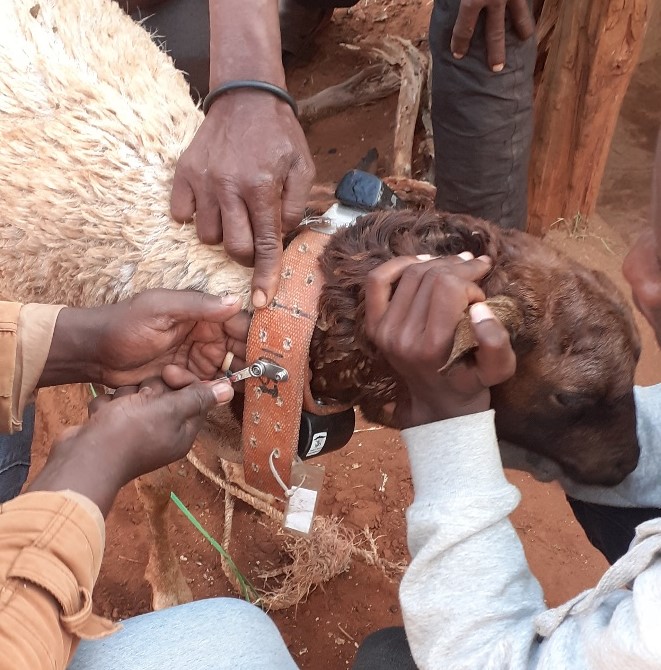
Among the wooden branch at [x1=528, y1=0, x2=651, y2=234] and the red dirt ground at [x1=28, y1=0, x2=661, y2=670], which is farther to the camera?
the wooden branch at [x1=528, y1=0, x2=651, y2=234]

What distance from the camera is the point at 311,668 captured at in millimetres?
2826

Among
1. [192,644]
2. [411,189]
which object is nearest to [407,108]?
[411,189]

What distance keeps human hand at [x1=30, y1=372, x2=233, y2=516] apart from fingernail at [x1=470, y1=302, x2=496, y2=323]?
2.10 feet

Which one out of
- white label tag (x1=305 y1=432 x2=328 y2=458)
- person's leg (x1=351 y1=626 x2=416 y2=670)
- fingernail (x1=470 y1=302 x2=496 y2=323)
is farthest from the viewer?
white label tag (x1=305 y1=432 x2=328 y2=458)

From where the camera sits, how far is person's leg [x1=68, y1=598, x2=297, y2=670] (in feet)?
5.54

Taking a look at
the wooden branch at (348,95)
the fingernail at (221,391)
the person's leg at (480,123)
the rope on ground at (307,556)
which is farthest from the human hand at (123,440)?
the wooden branch at (348,95)

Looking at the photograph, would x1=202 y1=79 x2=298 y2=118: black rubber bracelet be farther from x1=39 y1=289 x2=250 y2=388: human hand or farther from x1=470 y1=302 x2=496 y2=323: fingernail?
x1=470 y1=302 x2=496 y2=323: fingernail

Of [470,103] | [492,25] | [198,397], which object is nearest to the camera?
[198,397]

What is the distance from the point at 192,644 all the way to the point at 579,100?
3.37 meters

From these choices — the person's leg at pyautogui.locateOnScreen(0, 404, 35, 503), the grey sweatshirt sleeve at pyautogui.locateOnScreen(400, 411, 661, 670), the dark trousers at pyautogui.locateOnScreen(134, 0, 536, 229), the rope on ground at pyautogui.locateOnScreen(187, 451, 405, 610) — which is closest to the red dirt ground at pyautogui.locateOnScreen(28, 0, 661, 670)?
the rope on ground at pyautogui.locateOnScreen(187, 451, 405, 610)

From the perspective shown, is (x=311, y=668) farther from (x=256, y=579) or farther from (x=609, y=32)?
(x=609, y=32)

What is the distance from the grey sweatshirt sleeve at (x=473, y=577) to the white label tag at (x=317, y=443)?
1.23ft

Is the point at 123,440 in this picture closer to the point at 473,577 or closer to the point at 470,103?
the point at 473,577

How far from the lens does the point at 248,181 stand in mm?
1855
